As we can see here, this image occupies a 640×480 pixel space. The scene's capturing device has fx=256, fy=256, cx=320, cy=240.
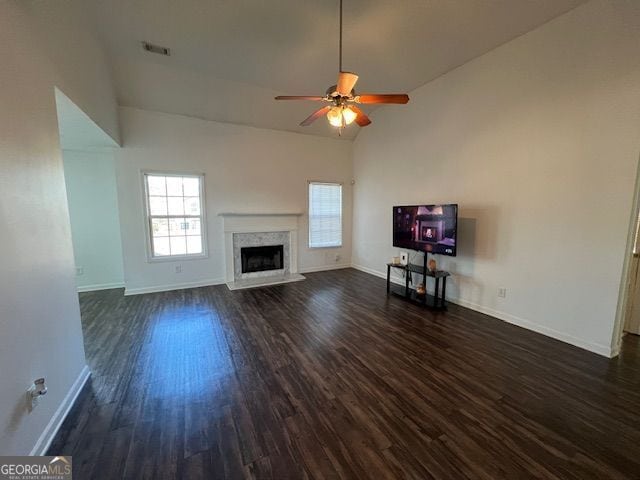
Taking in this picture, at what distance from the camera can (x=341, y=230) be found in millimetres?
6594

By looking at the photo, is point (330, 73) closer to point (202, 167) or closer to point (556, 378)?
point (202, 167)

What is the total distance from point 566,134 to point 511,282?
6.04 feet

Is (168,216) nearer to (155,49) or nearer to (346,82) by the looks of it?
(155,49)

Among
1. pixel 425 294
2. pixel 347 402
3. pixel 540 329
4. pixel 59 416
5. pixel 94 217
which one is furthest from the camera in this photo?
pixel 94 217

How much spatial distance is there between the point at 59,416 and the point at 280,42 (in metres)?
4.38

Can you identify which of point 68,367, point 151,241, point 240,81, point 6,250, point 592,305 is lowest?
point 68,367

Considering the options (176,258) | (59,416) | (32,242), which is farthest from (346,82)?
(176,258)

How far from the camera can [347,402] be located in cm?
204

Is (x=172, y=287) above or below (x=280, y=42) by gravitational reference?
below

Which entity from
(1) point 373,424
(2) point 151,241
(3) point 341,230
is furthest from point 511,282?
Result: (2) point 151,241

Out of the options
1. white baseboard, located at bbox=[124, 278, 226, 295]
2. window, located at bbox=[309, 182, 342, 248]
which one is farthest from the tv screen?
white baseboard, located at bbox=[124, 278, 226, 295]

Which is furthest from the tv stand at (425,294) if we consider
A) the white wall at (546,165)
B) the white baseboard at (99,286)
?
the white baseboard at (99,286)

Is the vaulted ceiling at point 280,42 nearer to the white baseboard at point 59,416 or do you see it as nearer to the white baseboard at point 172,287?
the white baseboard at point 172,287

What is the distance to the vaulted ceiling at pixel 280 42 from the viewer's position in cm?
281
